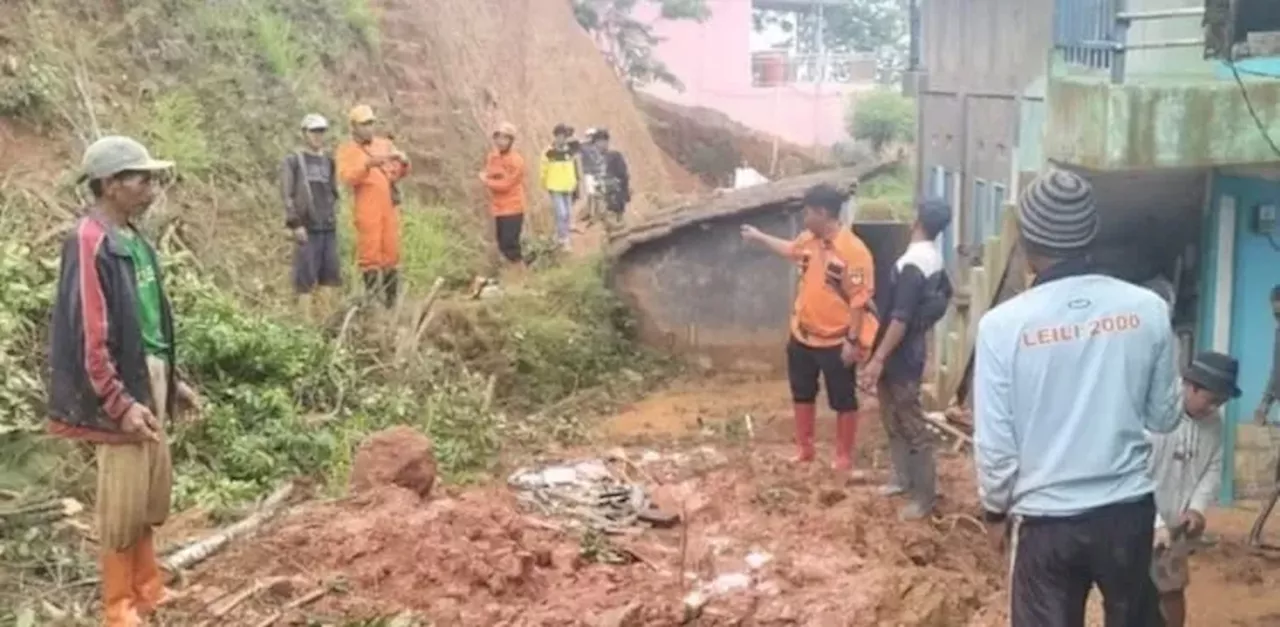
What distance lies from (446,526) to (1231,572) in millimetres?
4162

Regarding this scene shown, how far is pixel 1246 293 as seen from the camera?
364 inches

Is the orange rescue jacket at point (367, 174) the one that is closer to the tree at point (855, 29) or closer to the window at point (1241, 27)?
the window at point (1241, 27)

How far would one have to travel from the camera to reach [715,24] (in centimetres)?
4009

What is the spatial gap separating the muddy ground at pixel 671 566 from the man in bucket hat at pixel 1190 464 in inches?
43.2

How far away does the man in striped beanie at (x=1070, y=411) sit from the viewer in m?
4.01

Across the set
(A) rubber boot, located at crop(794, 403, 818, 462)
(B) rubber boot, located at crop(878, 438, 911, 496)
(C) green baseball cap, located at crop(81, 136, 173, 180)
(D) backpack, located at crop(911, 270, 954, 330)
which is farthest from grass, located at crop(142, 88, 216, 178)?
(C) green baseball cap, located at crop(81, 136, 173, 180)

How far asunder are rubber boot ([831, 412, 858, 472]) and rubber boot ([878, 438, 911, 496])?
481 mm

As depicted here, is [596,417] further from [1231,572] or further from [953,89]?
[953,89]

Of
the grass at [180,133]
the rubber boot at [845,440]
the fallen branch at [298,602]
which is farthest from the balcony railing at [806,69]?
the fallen branch at [298,602]

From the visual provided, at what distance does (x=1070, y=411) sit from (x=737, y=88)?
36665mm

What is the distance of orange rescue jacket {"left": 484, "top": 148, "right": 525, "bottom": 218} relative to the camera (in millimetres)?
13586

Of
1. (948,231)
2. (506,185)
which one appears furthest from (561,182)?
(948,231)

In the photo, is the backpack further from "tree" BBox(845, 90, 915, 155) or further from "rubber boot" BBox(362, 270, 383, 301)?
"tree" BBox(845, 90, 915, 155)

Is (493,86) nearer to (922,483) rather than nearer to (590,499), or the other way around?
(590,499)
